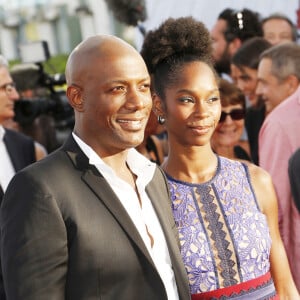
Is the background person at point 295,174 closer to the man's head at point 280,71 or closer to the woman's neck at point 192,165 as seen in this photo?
the woman's neck at point 192,165

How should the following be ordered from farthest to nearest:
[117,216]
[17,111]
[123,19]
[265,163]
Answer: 1. [123,19]
2. [17,111]
3. [265,163]
4. [117,216]

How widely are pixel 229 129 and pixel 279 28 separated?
214 cm

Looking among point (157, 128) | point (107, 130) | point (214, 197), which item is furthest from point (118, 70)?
point (157, 128)

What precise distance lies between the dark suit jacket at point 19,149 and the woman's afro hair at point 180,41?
1.50 meters

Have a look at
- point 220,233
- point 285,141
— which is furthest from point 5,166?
point 220,233

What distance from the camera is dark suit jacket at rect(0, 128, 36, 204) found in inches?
150

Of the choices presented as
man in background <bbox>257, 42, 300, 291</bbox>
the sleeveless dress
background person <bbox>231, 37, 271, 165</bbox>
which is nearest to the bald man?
the sleeveless dress

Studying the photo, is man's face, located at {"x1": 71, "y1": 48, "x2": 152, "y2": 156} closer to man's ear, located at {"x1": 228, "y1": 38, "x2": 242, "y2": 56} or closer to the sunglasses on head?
the sunglasses on head

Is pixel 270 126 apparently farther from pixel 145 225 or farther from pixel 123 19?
pixel 123 19

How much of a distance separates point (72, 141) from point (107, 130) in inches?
4.5

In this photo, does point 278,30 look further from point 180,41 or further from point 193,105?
point 193,105

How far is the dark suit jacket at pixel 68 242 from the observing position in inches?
69.6

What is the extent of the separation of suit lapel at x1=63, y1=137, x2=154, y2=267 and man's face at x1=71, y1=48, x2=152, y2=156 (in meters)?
0.06

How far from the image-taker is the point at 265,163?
11.5ft
